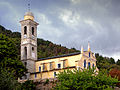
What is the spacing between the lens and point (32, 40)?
187ft

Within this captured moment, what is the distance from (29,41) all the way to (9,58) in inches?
490

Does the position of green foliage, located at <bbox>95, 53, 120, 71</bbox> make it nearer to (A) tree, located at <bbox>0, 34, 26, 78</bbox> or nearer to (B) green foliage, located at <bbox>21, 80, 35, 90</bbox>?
(B) green foliage, located at <bbox>21, 80, 35, 90</bbox>

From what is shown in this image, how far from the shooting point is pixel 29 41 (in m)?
55.8

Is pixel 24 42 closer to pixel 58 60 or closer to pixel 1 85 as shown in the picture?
pixel 58 60

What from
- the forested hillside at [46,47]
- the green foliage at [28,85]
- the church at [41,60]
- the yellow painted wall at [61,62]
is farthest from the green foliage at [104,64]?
the green foliage at [28,85]

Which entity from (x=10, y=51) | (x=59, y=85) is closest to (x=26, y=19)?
(x=10, y=51)

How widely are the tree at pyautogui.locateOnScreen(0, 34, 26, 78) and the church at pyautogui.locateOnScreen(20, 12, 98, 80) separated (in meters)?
7.98

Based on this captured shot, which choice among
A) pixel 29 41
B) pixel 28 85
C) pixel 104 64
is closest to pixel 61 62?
pixel 29 41

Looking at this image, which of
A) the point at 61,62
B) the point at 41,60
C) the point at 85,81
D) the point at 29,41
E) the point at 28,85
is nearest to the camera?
the point at 85,81

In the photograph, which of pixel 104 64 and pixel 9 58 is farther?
pixel 104 64

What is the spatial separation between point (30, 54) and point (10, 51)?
34.0 feet

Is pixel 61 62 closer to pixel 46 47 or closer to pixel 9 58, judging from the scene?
pixel 9 58

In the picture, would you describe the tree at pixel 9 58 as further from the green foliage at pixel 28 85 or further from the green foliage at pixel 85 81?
the green foliage at pixel 85 81

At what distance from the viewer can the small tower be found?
5506cm
